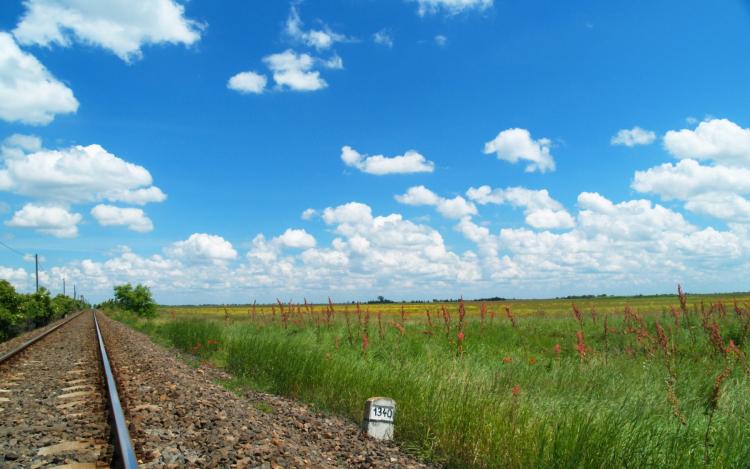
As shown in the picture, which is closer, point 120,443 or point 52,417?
point 120,443

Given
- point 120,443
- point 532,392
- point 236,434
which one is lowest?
point 532,392

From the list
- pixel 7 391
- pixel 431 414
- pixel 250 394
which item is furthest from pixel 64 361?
pixel 431 414

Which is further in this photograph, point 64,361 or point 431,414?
point 64,361

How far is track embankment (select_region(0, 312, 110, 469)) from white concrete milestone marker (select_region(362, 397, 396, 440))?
2.84 meters

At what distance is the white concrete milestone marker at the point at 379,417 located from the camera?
17.4 feet

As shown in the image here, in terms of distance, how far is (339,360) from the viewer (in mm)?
8055

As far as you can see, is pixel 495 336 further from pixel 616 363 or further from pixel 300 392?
pixel 300 392

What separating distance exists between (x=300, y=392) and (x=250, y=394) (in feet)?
3.12

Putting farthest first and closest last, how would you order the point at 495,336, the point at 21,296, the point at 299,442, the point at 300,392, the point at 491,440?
the point at 21,296 → the point at 495,336 → the point at 300,392 → the point at 299,442 → the point at 491,440

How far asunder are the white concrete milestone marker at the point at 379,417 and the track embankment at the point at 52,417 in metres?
2.84

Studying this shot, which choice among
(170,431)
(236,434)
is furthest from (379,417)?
(170,431)

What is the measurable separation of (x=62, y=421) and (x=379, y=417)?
419cm

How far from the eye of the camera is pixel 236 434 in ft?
16.2

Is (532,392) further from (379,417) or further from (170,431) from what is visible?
(170,431)
